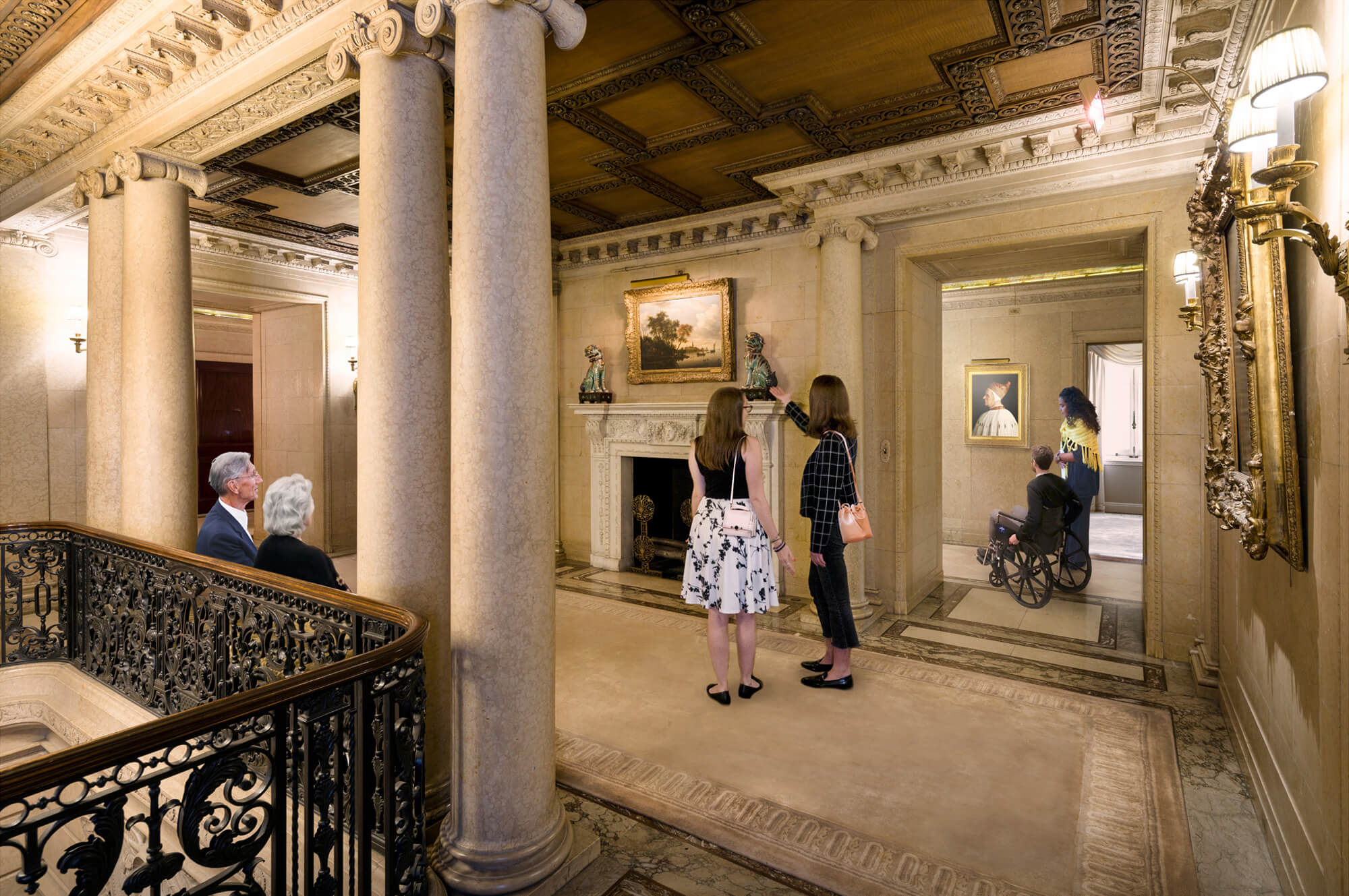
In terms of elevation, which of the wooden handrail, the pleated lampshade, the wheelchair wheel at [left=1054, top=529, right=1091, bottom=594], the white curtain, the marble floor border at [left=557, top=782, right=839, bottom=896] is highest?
the white curtain

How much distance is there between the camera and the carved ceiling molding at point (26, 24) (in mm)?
3551

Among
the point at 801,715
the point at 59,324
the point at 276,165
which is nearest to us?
the point at 801,715

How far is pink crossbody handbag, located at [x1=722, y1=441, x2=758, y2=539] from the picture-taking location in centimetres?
386

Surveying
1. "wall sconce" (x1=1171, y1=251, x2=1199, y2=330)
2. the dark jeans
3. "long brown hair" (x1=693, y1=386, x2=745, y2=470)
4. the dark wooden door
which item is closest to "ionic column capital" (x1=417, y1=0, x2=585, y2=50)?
"long brown hair" (x1=693, y1=386, x2=745, y2=470)

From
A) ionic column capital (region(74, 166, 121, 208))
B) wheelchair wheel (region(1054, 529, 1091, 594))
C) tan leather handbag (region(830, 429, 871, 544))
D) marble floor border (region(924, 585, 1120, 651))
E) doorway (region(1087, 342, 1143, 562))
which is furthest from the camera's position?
doorway (region(1087, 342, 1143, 562))

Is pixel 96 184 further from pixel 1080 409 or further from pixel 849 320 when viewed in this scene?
pixel 1080 409

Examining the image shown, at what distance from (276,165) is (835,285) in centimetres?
493

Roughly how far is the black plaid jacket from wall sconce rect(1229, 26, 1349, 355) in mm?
2326

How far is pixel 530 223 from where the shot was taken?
2.46 metres

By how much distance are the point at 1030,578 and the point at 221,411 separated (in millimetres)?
13801

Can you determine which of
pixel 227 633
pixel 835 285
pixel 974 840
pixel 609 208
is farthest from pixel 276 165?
pixel 974 840

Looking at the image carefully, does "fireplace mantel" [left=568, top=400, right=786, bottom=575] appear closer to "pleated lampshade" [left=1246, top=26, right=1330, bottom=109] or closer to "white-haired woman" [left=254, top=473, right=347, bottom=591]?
"white-haired woman" [left=254, top=473, right=347, bottom=591]

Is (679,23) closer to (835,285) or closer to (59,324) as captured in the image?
(835,285)

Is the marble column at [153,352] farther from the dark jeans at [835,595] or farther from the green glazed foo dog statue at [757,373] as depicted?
the green glazed foo dog statue at [757,373]
